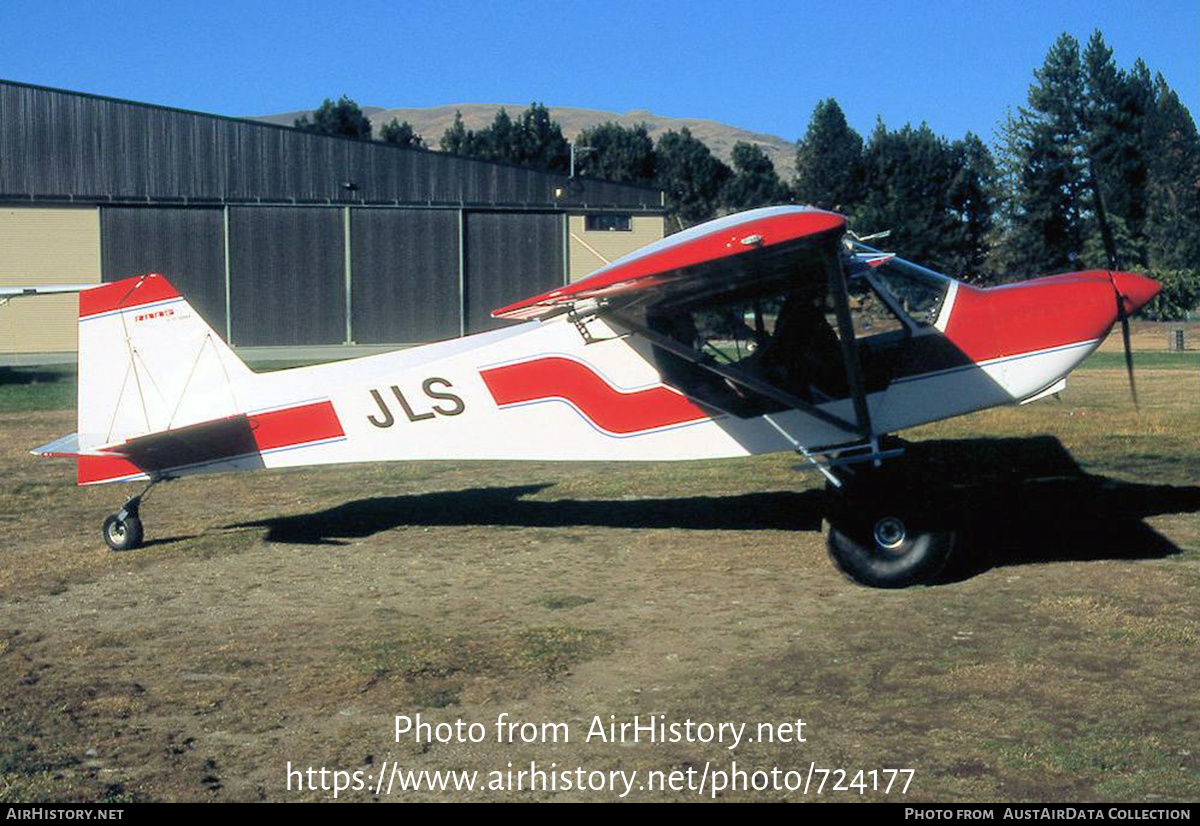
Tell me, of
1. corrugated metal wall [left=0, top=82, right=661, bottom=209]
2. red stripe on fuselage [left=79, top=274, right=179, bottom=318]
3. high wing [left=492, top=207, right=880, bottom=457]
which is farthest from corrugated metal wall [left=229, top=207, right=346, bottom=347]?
high wing [left=492, top=207, right=880, bottom=457]

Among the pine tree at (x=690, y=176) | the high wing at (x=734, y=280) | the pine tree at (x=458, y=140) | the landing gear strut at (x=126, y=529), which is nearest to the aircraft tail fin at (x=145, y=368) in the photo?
the landing gear strut at (x=126, y=529)

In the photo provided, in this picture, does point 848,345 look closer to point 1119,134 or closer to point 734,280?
point 734,280

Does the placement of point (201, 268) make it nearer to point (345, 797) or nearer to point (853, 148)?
point (345, 797)

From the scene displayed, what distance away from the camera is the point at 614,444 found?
31.7 ft

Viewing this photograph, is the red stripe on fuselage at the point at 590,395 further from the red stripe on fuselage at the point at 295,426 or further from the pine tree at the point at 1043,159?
the pine tree at the point at 1043,159

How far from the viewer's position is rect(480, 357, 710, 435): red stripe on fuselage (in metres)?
9.50

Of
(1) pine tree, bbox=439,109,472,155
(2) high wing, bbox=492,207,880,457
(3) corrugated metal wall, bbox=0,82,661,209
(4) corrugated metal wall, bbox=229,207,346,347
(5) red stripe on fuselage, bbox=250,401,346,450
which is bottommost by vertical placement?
(5) red stripe on fuselage, bbox=250,401,346,450

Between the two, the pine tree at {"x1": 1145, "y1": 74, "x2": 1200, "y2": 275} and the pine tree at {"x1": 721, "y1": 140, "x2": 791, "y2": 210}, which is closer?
the pine tree at {"x1": 1145, "y1": 74, "x2": 1200, "y2": 275}

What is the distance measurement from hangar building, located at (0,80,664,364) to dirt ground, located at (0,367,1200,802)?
34.1 m

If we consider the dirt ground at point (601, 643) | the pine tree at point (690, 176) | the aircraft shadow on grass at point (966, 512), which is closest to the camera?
the dirt ground at point (601, 643)

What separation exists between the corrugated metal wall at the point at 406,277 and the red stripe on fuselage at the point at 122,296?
1467 inches

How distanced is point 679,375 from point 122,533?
16.5 ft

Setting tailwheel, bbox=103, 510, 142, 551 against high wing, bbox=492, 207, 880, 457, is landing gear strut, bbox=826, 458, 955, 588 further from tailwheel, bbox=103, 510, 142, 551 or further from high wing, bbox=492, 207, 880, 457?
tailwheel, bbox=103, 510, 142, 551

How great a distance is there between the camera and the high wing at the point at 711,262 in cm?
741
